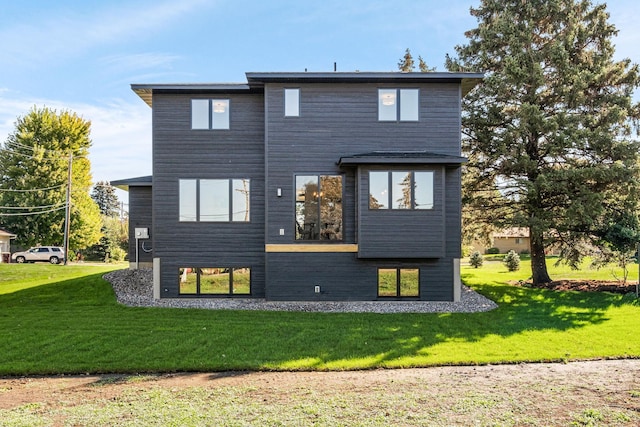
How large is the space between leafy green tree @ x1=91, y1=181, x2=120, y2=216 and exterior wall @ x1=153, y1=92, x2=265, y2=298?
2459 inches

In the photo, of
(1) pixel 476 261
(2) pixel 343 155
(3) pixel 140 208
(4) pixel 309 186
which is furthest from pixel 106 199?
(2) pixel 343 155

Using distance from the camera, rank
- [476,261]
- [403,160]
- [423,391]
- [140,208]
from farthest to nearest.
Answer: [476,261], [140,208], [403,160], [423,391]

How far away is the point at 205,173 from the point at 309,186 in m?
3.40

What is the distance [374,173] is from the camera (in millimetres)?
13016

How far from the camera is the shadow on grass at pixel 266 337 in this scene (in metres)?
7.52

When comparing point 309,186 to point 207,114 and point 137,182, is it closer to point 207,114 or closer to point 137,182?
point 207,114

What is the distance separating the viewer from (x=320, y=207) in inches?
534

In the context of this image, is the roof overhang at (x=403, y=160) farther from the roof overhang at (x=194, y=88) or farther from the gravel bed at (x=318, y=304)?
the gravel bed at (x=318, y=304)

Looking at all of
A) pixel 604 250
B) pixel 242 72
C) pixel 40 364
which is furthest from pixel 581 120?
pixel 40 364

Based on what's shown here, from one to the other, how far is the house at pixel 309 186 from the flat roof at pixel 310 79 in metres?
0.04

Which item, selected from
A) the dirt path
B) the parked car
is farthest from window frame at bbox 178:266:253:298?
the parked car

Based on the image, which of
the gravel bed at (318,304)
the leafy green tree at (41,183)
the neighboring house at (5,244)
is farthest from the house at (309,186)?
the neighboring house at (5,244)

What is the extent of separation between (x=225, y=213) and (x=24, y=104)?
96.6 ft

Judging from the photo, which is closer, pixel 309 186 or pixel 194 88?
pixel 309 186
